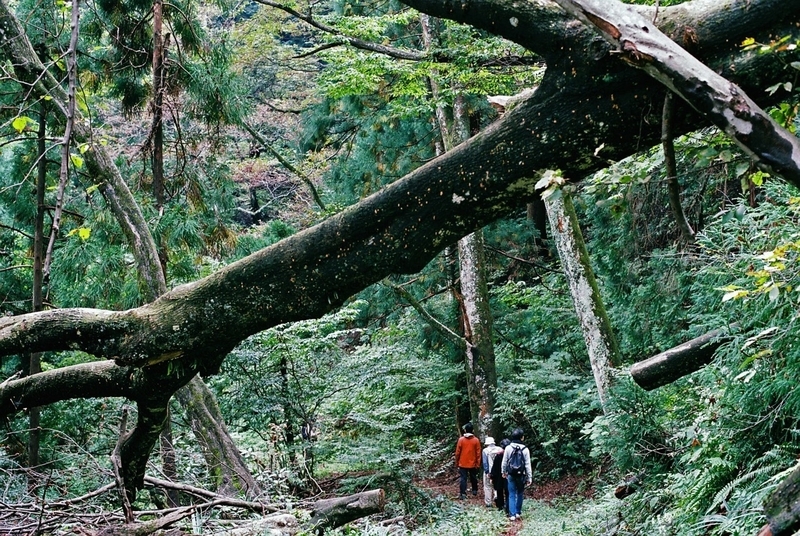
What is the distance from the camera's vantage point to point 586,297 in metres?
10.8

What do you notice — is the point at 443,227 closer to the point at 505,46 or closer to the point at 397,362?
the point at 505,46


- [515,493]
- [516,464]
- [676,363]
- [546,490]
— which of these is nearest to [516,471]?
[516,464]

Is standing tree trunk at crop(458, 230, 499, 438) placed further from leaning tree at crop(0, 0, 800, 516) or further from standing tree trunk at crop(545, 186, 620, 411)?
leaning tree at crop(0, 0, 800, 516)

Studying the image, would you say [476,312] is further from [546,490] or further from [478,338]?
[546,490]

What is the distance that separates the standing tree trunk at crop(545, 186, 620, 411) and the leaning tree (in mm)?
6965

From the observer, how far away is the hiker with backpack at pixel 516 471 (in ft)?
38.5

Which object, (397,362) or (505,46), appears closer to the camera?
(505,46)

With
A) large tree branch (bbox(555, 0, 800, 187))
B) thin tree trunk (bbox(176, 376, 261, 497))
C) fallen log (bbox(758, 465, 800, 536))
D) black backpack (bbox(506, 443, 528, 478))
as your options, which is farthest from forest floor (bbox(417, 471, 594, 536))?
large tree branch (bbox(555, 0, 800, 187))

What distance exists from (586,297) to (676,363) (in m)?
5.32

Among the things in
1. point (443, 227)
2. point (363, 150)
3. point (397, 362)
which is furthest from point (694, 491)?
point (363, 150)

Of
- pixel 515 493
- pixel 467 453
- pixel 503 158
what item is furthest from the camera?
pixel 467 453

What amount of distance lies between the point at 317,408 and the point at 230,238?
3.56 m

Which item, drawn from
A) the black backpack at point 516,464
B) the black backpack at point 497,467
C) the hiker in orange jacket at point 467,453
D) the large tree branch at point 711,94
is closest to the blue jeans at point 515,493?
the black backpack at point 516,464

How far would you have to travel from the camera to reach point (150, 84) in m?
10.4
